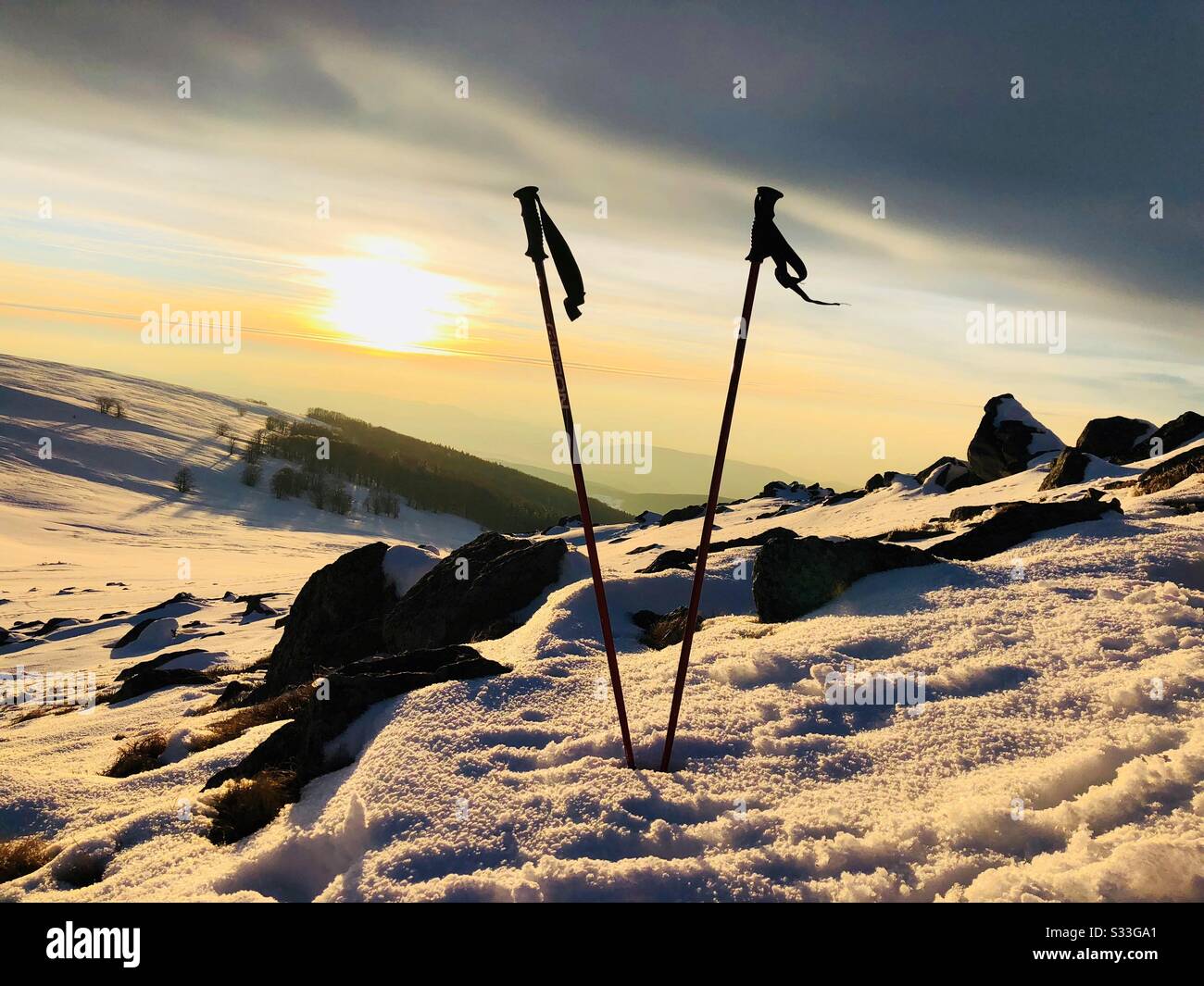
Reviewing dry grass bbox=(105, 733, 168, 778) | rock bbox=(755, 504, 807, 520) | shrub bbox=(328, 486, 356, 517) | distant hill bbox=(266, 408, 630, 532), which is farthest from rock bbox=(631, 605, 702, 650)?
distant hill bbox=(266, 408, 630, 532)

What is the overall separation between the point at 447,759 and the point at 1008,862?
3834 mm

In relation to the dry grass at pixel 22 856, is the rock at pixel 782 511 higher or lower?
higher

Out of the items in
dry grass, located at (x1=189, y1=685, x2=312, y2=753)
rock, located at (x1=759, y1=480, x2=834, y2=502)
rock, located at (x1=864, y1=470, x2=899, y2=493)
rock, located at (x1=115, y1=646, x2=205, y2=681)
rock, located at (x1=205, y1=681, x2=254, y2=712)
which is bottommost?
rock, located at (x1=115, y1=646, x2=205, y2=681)

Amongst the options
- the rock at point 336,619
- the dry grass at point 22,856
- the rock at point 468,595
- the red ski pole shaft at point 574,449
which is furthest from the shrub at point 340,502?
the red ski pole shaft at point 574,449

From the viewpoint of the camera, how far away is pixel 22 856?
5609 mm

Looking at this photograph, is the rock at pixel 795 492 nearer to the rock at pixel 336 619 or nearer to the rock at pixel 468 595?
the rock at pixel 468 595

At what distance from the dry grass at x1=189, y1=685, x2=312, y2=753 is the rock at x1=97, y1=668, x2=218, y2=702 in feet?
29.6

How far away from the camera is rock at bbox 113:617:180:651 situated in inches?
1155

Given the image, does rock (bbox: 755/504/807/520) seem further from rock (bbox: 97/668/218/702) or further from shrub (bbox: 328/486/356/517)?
shrub (bbox: 328/486/356/517)

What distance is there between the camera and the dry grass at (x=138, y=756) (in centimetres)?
850

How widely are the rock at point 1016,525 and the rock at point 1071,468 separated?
1176 centimetres

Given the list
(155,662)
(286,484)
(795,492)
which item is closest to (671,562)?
(155,662)

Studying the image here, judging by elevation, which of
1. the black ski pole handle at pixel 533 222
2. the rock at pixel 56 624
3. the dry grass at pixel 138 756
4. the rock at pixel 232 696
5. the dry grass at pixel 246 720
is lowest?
the rock at pixel 56 624

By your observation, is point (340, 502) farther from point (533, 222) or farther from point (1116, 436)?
point (533, 222)
